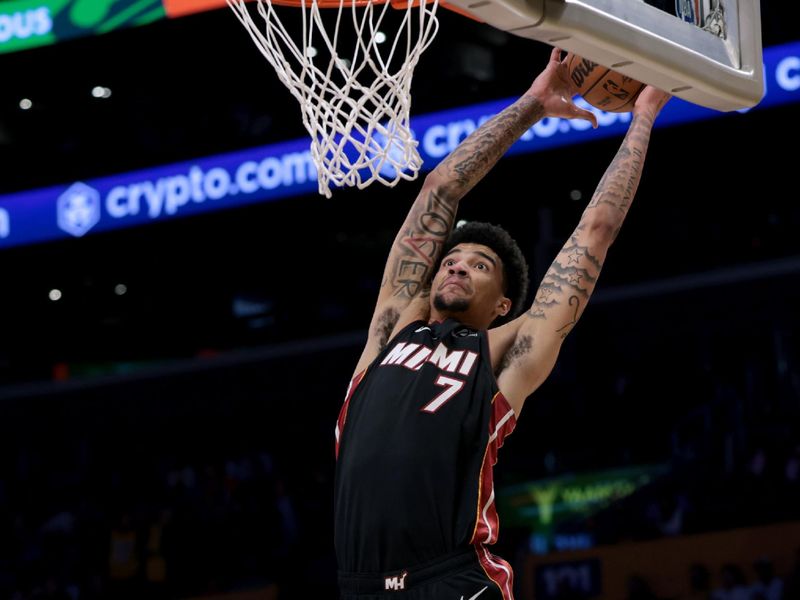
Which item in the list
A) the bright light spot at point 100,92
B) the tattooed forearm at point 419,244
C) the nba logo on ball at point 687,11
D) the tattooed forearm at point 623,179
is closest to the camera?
the nba logo on ball at point 687,11

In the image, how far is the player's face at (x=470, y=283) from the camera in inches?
140

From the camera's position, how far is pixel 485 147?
3.85m

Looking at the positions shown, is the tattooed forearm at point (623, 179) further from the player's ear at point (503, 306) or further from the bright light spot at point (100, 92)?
the bright light spot at point (100, 92)

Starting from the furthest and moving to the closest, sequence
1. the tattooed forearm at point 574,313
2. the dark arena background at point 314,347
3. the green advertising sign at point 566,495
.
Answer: the green advertising sign at point 566,495
the dark arena background at point 314,347
the tattooed forearm at point 574,313

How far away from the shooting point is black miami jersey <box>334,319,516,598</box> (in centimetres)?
310

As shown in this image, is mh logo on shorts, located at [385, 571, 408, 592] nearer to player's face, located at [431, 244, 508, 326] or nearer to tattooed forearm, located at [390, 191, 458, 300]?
player's face, located at [431, 244, 508, 326]

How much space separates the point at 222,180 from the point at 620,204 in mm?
6882

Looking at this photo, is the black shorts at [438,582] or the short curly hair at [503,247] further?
the short curly hair at [503,247]

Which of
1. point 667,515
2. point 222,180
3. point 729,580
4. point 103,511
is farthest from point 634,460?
point 103,511

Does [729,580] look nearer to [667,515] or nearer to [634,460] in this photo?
[667,515]

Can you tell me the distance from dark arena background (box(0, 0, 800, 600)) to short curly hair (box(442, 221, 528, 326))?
5.04 m

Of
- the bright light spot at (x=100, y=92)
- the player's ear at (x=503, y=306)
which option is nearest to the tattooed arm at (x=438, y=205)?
the player's ear at (x=503, y=306)

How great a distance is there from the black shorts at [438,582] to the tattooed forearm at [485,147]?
1184 millimetres

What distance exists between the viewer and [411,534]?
121 inches
